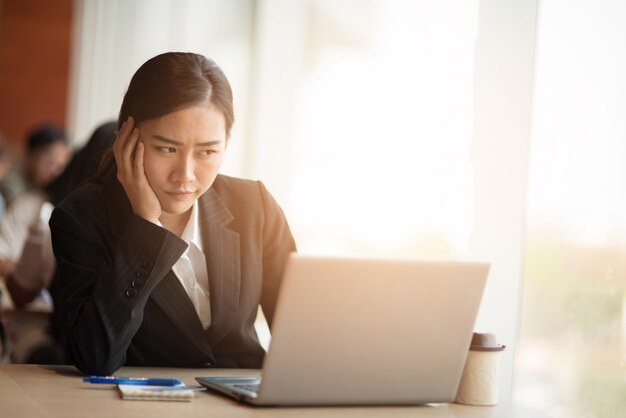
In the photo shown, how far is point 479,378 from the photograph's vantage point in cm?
172

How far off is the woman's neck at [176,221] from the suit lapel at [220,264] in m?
0.04

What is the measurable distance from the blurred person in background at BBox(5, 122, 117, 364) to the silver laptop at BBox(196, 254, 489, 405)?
6.26 feet

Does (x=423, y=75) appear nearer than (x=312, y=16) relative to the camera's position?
Yes

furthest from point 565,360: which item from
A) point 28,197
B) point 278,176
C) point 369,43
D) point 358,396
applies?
point 28,197

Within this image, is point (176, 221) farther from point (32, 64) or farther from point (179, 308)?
point (32, 64)

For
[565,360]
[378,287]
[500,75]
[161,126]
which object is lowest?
[565,360]

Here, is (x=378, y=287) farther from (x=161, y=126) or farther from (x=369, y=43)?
(x=369, y=43)

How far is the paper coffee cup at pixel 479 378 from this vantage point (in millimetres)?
1718

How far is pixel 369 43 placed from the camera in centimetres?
317

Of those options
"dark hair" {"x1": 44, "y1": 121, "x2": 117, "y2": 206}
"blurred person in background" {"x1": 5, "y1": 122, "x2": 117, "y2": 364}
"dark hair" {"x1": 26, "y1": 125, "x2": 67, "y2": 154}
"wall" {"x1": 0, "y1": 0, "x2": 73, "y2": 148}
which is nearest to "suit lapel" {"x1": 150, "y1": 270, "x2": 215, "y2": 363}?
"dark hair" {"x1": 44, "y1": 121, "x2": 117, "y2": 206}

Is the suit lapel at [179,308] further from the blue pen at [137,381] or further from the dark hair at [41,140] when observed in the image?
the dark hair at [41,140]

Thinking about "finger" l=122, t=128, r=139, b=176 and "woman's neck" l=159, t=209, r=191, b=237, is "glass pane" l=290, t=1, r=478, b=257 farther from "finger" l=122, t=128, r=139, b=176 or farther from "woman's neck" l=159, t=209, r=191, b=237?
"finger" l=122, t=128, r=139, b=176

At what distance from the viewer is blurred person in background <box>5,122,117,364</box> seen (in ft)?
10.8

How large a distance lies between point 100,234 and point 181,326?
264 millimetres
